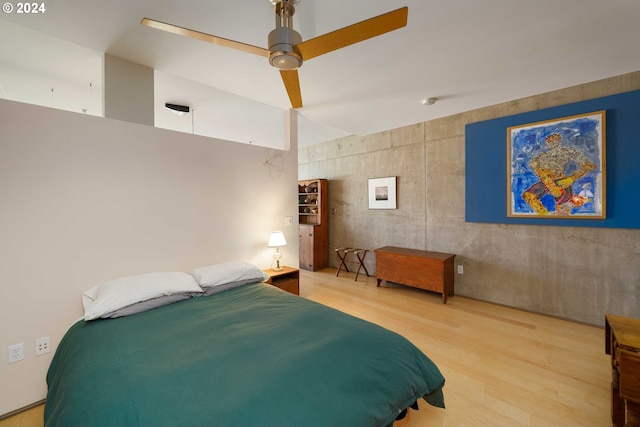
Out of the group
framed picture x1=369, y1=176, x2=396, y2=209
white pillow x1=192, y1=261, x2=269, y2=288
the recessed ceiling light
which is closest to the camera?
white pillow x1=192, y1=261, x2=269, y2=288

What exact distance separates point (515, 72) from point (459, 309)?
2.77 meters

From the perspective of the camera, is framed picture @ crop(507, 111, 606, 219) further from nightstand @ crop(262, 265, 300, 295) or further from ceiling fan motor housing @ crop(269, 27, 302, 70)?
ceiling fan motor housing @ crop(269, 27, 302, 70)

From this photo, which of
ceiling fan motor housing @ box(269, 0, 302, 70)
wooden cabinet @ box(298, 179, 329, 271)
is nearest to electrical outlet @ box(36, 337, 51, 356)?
ceiling fan motor housing @ box(269, 0, 302, 70)

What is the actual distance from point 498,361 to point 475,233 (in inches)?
71.1

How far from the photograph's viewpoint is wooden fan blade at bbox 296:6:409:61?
1.40 meters

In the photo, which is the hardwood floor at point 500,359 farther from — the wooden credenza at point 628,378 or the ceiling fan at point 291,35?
the ceiling fan at point 291,35

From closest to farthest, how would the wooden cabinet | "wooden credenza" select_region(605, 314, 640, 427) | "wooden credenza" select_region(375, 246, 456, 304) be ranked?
1. "wooden credenza" select_region(605, 314, 640, 427)
2. "wooden credenza" select_region(375, 246, 456, 304)
3. the wooden cabinet

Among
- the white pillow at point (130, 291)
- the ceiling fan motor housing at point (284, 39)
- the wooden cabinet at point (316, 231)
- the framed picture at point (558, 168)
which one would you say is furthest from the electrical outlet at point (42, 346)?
the framed picture at point (558, 168)

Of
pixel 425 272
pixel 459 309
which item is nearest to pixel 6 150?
pixel 425 272

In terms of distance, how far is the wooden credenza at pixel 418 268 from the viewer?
11.3 feet

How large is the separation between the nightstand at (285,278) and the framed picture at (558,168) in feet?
9.56

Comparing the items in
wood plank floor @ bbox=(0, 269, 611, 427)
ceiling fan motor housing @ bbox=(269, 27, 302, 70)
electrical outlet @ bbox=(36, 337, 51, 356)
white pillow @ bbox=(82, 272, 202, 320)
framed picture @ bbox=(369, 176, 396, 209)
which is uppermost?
ceiling fan motor housing @ bbox=(269, 27, 302, 70)

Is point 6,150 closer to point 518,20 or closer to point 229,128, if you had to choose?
point 229,128

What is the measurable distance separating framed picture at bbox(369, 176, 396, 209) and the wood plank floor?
63.6 inches
